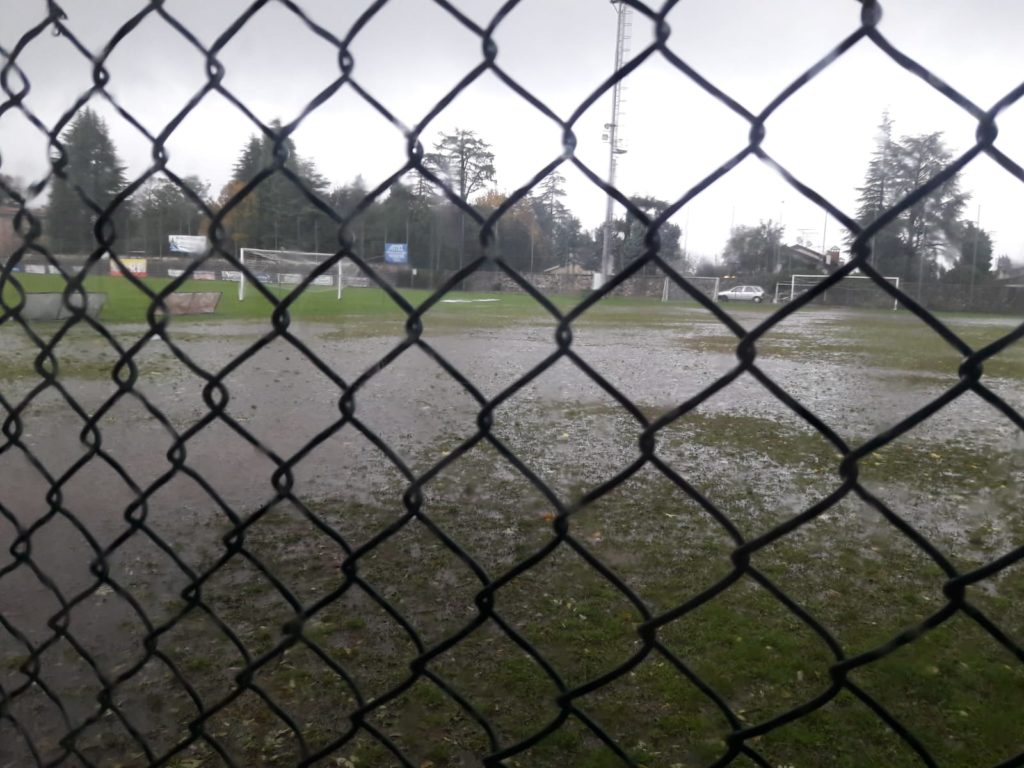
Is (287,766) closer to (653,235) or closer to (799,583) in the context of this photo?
(653,235)

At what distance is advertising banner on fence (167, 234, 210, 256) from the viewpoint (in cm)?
124

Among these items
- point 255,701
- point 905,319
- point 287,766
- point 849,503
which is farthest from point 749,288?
point 849,503

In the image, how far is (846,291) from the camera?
1025 millimetres

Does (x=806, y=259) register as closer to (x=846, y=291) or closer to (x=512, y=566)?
(x=846, y=291)

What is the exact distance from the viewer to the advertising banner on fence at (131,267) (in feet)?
4.41

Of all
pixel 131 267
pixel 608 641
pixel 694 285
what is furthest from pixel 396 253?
pixel 608 641

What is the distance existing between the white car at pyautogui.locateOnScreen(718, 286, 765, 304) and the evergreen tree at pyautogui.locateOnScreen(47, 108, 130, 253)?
0.99 metres

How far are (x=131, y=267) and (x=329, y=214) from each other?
2.01ft

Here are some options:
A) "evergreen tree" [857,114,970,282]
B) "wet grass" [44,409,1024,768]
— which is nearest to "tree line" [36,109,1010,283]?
"evergreen tree" [857,114,970,282]

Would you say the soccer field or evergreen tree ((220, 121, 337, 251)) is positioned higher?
evergreen tree ((220, 121, 337, 251))

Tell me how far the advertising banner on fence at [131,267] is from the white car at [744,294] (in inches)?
39.1

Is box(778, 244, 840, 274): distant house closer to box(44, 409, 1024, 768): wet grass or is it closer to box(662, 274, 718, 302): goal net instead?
box(662, 274, 718, 302): goal net

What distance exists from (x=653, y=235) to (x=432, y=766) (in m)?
2.00

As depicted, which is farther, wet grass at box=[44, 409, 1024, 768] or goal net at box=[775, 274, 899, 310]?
wet grass at box=[44, 409, 1024, 768]
